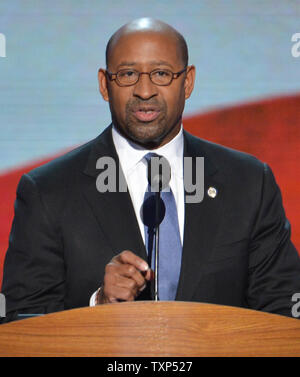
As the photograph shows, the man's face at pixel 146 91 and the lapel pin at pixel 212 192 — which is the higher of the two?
the man's face at pixel 146 91

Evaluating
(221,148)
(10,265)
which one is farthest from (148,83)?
(10,265)

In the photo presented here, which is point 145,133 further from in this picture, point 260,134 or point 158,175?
point 260,134

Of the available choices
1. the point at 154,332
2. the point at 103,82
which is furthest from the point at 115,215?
the point at 154,332

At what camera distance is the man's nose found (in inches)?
71.3

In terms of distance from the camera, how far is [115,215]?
72.9 inches

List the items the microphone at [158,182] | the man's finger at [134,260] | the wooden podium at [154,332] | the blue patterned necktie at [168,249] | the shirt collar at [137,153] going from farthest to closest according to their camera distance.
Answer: the shirt collar at [137,153]
the blue patterned necktie at [168,249]
the microphone at [158,182]
the man's finger at [134,260]
the wooden podium at [154,332]

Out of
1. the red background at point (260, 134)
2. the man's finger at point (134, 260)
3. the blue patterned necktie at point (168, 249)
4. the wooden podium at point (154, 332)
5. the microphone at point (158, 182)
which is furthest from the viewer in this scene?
the red background at point (260, 134)

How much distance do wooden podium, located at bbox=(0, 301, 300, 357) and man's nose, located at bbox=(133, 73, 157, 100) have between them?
0.77m

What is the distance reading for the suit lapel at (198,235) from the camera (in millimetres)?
1801

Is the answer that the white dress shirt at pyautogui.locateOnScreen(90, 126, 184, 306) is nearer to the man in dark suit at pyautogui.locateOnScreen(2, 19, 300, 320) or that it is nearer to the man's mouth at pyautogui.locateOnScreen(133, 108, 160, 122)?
the man in dark suit at pyautogui.locateOnScreen(2, 19, 300, 320)

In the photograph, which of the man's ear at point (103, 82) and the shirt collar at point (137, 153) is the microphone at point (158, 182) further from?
the man's ear at point (103, 82)

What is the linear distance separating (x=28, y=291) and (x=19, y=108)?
87 centimetres

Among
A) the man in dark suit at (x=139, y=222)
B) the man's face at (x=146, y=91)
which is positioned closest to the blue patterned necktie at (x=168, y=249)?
the man in dark suit at (x=139, y=222)

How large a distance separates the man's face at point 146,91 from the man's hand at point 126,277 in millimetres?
548
